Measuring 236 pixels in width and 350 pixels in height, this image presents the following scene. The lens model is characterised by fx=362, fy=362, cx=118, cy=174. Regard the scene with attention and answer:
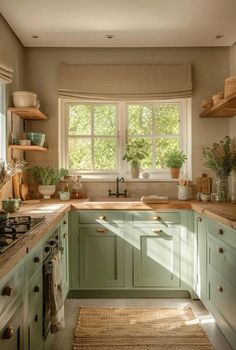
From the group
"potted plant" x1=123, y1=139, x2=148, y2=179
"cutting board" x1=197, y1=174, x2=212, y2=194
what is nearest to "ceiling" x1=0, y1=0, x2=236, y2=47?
"potted plant" x1=123, y1=139, x2=148, y2=179

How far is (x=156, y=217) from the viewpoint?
3.29 metres

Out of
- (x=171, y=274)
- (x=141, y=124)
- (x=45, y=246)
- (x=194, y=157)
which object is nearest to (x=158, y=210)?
(x=171, y=274)

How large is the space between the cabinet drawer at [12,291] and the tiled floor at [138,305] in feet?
3.81

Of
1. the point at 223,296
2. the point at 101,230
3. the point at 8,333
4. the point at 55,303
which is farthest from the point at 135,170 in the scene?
the point at 8,333

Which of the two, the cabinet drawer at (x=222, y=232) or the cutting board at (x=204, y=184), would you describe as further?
the cutting board at (x=204, y=184)

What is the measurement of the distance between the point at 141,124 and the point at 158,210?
3.76 ft

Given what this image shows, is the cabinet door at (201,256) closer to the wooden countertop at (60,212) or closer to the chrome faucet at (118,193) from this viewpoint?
the wooden countertop at (60,212)

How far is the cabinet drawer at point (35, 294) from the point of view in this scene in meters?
1.74

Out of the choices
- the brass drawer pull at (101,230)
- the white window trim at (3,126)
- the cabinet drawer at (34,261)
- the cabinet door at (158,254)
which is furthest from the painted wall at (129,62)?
the cabinet drawer at (34,261)

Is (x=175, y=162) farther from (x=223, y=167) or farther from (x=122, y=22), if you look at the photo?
(x=122, y=22)

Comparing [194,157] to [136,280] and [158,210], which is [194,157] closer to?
[158,210]

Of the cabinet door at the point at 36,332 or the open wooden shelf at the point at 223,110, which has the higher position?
the open wooden shelf at the point at 223,110

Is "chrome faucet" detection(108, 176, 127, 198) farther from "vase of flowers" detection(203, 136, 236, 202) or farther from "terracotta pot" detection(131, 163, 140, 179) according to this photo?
"vase of flowers" detection(203, 136, 236, 202)

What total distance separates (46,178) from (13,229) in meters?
1.93
